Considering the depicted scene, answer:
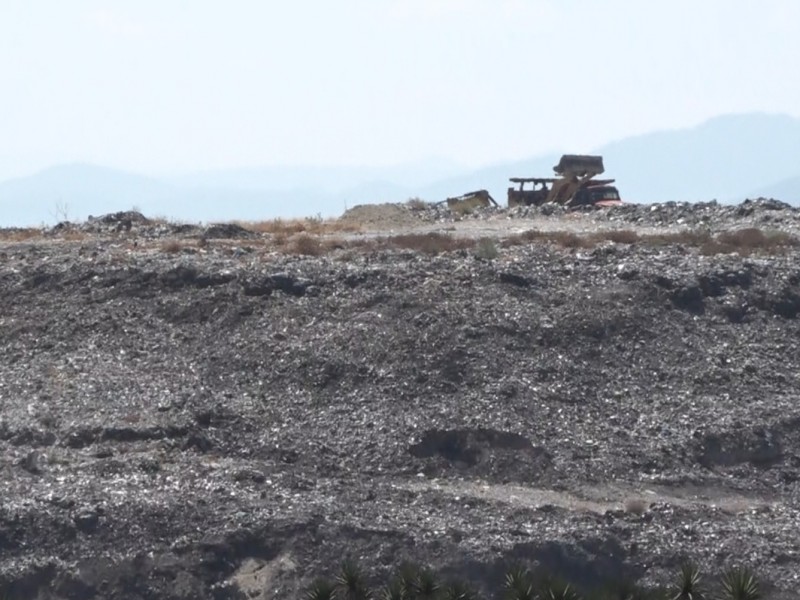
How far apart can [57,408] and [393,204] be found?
20.8m

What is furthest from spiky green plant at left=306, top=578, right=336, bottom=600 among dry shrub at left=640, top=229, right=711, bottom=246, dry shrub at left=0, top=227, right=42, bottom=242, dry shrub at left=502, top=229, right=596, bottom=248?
dry shrub at left=0, top=227, right=42, bottom=242

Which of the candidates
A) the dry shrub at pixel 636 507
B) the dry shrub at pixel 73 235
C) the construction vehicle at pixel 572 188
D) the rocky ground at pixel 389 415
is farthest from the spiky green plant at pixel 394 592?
the construction vehicle at pixel 572 188

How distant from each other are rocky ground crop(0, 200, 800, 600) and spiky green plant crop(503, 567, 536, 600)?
36 centimetres

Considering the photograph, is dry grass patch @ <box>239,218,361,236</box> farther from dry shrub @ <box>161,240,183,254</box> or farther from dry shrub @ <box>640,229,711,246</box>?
dry shrub @ <box>640,229,711,246</box>

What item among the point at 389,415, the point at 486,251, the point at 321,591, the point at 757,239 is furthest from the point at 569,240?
the point at 321,591

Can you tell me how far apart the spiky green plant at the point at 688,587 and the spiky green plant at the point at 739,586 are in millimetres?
246

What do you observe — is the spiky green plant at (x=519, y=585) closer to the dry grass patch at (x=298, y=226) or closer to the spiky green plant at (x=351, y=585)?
the spiky green plant at (x=351, y=585)

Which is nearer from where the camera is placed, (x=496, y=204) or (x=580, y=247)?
(x=580, y=247)

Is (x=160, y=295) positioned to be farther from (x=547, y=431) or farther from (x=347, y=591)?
(x=347, y=591)

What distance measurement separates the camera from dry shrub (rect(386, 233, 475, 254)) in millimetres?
25984

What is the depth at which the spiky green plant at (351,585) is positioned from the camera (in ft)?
49.6

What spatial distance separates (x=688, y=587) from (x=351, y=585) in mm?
3220

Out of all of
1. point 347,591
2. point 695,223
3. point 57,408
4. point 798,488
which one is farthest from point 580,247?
point 347,591

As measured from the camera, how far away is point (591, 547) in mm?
16516
